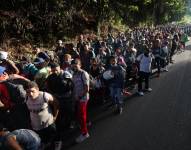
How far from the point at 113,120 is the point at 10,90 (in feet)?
12.1

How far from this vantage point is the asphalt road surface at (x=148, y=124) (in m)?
8.83

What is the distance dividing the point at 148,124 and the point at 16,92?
3824mm

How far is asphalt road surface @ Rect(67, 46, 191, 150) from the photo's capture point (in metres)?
8.83

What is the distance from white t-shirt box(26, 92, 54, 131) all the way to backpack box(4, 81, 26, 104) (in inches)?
11.6

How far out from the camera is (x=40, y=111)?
25.2ft

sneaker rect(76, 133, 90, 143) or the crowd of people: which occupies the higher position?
the crowd of people

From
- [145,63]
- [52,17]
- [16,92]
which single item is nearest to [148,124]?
[16,92]

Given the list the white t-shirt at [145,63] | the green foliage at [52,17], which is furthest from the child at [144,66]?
the green foliage at [52,17]

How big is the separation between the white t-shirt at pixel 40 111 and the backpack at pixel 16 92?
29 centimetres

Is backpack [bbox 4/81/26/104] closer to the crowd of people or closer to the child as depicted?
the crowd of people

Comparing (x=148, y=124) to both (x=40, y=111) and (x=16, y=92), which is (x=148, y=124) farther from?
(x=16, y=92)

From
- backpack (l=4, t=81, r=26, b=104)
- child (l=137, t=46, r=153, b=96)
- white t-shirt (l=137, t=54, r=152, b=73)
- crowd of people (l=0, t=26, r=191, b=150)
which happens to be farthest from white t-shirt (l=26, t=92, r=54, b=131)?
white t-shirt (l=137, t=54, r=152, b=73)

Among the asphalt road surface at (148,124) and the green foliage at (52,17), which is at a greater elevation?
the green foliage at (52,17)

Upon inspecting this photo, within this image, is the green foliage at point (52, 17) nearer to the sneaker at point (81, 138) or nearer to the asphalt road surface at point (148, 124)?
the asphalt road surface at point (148, 124)
